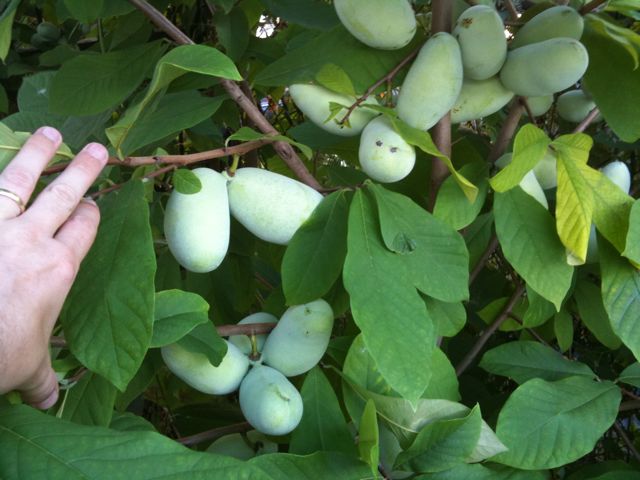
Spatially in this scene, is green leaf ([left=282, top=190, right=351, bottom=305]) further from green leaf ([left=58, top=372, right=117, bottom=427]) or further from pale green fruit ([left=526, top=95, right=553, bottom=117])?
pale green fruit ([left=526, top=95, right=553, bottom=117])

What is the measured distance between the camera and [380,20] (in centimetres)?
76

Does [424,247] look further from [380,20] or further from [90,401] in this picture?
[90,401]

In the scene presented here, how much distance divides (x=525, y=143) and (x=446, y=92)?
0.35 feet

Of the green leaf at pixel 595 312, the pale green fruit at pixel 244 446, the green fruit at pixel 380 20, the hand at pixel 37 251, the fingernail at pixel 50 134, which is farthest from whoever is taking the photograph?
the green leaf at pixel 595 312

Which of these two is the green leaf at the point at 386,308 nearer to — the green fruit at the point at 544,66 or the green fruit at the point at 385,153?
the green fruit at the point at 385,153

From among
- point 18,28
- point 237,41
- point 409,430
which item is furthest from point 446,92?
point 18,28

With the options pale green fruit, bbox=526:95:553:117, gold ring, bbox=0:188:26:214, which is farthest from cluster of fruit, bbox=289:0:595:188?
gold ring, bbox=0:188:26:214

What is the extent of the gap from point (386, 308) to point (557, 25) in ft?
1.30

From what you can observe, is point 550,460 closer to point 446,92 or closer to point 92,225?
point 446,92

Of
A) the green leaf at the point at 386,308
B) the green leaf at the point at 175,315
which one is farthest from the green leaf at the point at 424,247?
the green leaf at the point at 175,315

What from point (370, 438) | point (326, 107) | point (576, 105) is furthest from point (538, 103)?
point (370, 438)

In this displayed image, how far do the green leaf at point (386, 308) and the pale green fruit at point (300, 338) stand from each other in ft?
0.29

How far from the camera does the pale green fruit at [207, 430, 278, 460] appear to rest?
0.89 metres

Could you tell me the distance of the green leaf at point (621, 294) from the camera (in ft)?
2.49
